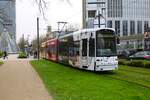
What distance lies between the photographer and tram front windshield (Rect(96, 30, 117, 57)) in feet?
85.9

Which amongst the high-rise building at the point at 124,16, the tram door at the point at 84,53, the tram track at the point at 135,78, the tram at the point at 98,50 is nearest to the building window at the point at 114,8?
the high-rise building at the point at 124,16

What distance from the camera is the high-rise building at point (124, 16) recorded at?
92562mm

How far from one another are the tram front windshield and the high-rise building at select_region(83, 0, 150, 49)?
58.3 m

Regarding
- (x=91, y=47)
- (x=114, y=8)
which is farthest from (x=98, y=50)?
(x=114, y=8)

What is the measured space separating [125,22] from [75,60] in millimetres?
88221

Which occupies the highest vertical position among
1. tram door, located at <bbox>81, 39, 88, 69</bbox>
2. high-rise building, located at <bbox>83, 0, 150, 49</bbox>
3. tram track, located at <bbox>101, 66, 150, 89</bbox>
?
high-rise building, located at <bbox>83, 0, 150, 49</bbox>

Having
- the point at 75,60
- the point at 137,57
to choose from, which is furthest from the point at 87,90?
the point at 137,57

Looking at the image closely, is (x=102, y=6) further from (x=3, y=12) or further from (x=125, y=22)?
(x=3, y=12)

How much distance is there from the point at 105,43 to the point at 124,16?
79.9 m

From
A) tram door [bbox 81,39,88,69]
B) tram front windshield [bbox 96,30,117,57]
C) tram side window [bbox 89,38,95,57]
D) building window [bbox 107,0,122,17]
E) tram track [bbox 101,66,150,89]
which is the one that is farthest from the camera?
building window [bbox 107,0,122,17]

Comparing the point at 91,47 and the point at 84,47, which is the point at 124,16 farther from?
the point at 91,47

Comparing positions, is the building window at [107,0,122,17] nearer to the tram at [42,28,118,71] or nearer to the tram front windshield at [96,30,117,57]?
the tram at [42,28,118,71]

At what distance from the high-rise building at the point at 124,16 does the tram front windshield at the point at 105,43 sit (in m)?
58.3

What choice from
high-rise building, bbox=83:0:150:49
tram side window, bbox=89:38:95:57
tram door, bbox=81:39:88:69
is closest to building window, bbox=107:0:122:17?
high-rise building, bbox=83:0:150:49
